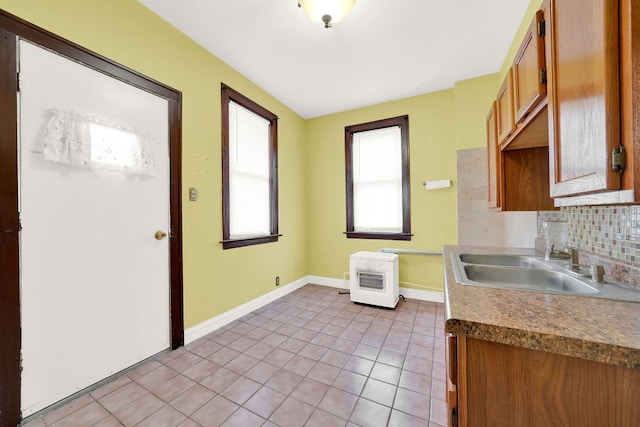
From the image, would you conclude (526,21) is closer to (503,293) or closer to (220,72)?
(503,293)

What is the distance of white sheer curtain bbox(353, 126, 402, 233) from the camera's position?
3.53m

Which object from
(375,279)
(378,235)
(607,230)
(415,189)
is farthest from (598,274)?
(378,235)

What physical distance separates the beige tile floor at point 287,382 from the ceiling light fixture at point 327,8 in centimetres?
265

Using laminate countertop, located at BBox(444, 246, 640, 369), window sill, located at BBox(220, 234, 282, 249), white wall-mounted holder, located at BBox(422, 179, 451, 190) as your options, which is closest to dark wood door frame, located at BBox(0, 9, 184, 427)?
window sill, located at BBox(220, 234, 282, 249)

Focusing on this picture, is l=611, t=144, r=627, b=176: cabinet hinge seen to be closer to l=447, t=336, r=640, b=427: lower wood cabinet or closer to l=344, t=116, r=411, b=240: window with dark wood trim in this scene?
l=447, t=336, r=640, b=427: lower wood cabinet

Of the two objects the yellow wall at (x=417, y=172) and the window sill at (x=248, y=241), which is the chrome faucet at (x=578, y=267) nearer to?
the yellow wall at (x=417, y=172)

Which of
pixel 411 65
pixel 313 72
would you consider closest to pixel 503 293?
pixel 411 65

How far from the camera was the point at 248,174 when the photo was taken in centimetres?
303

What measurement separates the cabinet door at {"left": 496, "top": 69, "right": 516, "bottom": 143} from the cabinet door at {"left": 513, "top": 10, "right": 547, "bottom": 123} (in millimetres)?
86

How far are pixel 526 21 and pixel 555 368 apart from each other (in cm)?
261

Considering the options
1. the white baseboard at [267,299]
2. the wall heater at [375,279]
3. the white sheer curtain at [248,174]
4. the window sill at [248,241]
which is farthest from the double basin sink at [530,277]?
the white sheer curtain at [248,174]

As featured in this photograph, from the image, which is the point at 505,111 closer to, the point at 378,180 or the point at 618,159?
the point at 618,159

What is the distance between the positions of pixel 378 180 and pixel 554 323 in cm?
309

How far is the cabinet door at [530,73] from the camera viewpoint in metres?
0.99
